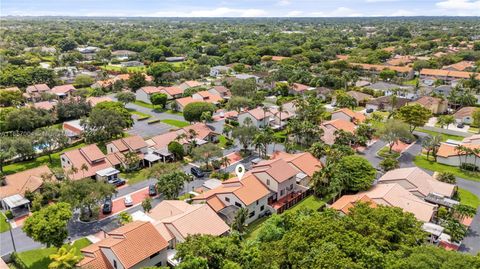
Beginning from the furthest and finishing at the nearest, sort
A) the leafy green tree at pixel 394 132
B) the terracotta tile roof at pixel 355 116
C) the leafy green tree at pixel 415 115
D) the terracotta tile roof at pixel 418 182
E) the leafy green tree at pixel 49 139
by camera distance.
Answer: the terracotta tile roof at pixel 355 116, the leafy green tree at pixel 415 115, the leafy green tree at pixel 394 132, the leafy green tree at pixel 49 139, the terracotta tile roof at pixel 418 182

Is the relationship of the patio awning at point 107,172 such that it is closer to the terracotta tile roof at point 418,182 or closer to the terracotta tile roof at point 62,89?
the terracotta tile roof at point 418,182

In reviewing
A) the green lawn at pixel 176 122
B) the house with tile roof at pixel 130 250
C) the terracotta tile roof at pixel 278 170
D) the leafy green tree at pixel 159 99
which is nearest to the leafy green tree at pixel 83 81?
the leafy green tree at pixel 159 99

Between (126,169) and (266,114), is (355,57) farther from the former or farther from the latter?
(126,169)

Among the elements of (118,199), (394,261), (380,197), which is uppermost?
(394,261)

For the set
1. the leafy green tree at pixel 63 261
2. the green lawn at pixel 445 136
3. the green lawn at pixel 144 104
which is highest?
the leafy green tree at pixel 63 261

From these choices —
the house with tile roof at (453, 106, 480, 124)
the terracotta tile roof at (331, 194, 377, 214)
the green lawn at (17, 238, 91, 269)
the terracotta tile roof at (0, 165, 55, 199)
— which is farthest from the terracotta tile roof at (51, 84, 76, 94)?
the house with tile roof at (453, 106, 480, 124)

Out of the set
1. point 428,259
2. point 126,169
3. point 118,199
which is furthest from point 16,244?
point 428,259
